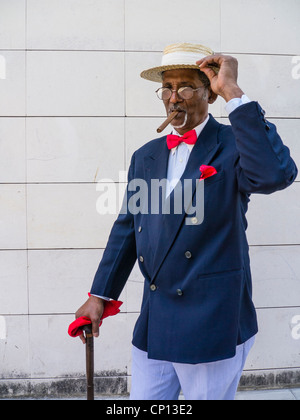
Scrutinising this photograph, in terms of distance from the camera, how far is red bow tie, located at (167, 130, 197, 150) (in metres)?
2.17

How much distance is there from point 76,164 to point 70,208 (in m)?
0.34

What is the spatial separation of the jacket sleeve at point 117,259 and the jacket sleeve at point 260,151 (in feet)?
2.40

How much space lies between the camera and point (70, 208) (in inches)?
151

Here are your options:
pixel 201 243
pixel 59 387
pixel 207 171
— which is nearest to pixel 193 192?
pixel 207 171

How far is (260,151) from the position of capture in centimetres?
178

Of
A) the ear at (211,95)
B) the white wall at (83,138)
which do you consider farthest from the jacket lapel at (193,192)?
the white wall at (83,138)

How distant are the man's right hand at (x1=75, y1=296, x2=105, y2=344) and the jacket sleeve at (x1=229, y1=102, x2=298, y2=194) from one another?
98cm

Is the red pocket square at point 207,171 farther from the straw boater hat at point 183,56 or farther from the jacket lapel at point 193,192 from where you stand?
the straw boater hat at point 183,56

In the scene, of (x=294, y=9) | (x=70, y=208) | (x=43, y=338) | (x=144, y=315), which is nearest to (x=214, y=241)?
(x=144, y=315)

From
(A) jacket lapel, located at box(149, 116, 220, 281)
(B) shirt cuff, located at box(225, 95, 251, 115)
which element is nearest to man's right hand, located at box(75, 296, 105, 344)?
(A) jacket lapel, located at box(149, 116, 220, 281)

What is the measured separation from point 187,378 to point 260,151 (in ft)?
3.31

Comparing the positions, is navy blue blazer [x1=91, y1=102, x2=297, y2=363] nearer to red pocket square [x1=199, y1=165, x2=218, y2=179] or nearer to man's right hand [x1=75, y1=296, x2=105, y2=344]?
red pocket square [x1=199, y1=165, x2=218, y2=179]

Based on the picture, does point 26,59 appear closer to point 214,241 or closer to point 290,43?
point 290,43

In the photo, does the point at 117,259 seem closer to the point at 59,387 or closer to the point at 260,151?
the point at 260,151
